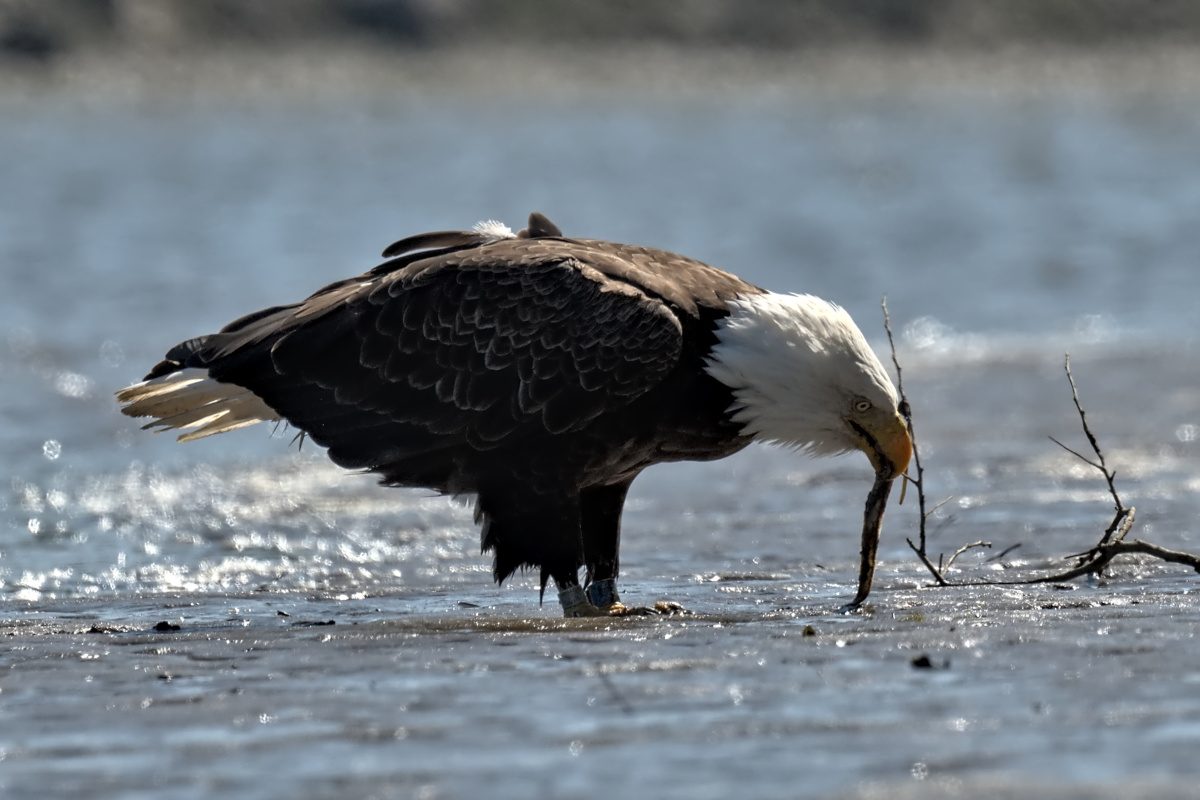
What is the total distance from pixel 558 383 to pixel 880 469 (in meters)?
1.09

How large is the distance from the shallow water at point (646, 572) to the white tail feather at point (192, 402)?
0.61 metres

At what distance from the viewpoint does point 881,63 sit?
41.7 metres

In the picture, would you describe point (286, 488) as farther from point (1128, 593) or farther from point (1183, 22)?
point (1183, 22)

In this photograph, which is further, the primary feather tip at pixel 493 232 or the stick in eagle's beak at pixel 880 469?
the primary feather tip at pixel 493 232

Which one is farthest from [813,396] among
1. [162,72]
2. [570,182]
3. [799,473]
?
[162,72]

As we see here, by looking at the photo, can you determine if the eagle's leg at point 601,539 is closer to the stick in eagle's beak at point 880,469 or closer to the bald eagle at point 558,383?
the bald eagle at point 558,383

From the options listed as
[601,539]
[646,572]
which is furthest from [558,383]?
[646,572]

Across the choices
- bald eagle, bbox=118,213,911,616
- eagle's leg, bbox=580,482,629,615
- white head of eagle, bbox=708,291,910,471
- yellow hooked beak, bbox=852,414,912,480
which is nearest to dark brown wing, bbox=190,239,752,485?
bald eagle, bbox=118,213,911,616

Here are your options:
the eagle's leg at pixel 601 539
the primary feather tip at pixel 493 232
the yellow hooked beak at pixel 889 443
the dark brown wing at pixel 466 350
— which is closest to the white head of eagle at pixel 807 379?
the yellow hooked beak at pixel 889 443

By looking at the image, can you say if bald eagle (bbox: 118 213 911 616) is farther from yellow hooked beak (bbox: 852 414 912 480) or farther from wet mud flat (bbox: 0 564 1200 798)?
wet mud flat (bbox: 0 564 1200 798)

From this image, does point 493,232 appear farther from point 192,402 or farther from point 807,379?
point 807,379

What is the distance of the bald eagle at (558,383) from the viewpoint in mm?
5605

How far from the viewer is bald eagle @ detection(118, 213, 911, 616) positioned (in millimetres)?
5605

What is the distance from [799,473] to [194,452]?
10.8ft
